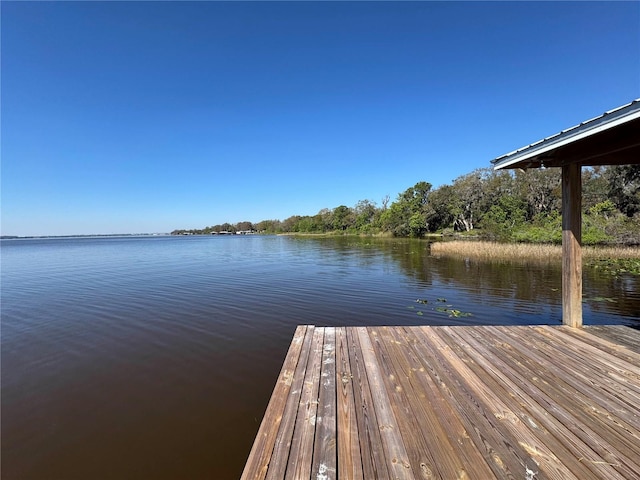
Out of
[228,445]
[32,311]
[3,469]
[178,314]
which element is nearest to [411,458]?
[228,445]

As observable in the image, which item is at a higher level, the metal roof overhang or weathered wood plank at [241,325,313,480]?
the metal roof overhang

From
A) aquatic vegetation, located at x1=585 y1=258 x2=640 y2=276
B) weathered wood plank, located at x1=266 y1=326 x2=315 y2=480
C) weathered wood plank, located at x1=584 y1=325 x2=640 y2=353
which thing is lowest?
aquatic vegetation, located at x1=585 y1=258 x2=640 y2=276

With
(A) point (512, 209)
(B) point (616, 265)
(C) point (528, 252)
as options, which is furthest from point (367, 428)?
(A) point (512, 209)

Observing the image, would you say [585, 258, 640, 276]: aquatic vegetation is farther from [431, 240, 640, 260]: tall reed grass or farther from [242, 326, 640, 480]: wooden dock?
[242, 326, 640, 480]: wooden dock

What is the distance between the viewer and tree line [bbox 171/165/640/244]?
20.4m

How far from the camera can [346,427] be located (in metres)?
1.95

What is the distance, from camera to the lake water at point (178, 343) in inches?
111

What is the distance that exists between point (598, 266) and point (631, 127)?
13272 millimetres

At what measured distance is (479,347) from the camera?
11.0 feet

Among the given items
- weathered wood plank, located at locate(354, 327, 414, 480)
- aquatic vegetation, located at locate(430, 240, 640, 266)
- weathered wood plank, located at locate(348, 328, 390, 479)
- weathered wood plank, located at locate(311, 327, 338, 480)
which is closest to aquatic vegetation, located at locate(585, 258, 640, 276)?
aquatic vegetation, located at locate(430, 240, 640, 266)

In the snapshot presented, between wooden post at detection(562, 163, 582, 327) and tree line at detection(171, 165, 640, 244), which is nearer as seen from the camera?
wooden post at detection(562, 163, 582, 327)

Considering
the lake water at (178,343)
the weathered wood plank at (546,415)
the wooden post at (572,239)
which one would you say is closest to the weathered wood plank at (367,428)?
the weathered wood plank at (546,415)

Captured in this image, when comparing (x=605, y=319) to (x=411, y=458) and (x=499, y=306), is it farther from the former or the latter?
(x=411, y=458)

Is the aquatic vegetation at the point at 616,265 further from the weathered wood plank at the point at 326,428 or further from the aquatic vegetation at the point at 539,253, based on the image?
the weathered wood plank at the point at 326,428
